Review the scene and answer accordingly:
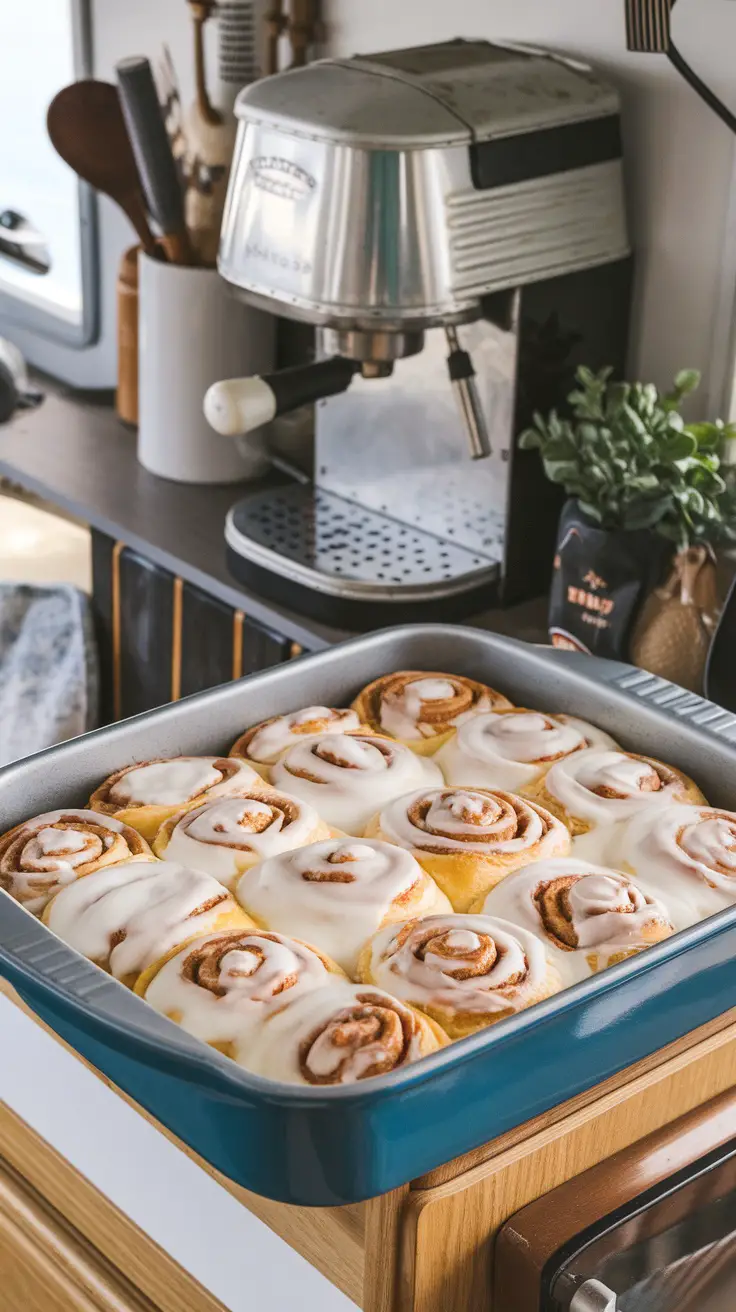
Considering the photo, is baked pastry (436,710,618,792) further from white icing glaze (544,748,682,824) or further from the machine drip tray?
the machine drip tray

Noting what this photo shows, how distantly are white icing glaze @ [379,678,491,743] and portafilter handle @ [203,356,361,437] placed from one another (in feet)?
1.08

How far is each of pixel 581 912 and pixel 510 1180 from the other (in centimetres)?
13

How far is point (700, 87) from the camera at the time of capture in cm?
119

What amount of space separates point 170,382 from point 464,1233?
1067 millimetres

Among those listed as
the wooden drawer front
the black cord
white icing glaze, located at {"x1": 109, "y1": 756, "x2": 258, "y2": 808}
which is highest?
the black cord

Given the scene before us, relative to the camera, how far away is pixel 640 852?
2.53 feet

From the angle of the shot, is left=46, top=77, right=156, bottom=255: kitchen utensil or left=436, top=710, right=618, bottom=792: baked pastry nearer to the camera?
left=436, top=710, right=618, bottom=792: baked pastry

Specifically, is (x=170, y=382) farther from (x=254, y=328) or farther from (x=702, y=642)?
(x=702, y=642)

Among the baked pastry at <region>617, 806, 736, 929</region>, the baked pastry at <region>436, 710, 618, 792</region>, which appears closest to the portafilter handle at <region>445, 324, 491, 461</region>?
the baked pastry at <region>436, 710, 618, 792</region>

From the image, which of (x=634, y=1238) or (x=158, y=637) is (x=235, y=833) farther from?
(x=158, y=637)

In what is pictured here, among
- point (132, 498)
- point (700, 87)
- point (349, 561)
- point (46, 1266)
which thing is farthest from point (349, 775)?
point (132, 498)

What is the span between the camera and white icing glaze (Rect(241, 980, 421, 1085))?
611mm

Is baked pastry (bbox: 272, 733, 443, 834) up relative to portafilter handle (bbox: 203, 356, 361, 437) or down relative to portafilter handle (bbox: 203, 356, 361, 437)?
down

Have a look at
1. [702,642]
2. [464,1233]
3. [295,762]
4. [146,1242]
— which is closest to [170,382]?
[702,642]
